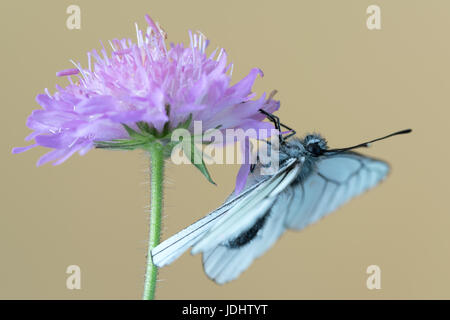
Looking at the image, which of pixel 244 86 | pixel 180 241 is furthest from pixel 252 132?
pixel 180 241

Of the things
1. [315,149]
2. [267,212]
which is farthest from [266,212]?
[315,149]

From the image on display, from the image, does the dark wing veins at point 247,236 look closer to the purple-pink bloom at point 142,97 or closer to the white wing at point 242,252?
the white wing at point 242,252

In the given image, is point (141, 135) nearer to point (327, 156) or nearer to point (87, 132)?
point (87, 132)

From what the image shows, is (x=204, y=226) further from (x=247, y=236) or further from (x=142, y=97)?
(x=142, y=97)

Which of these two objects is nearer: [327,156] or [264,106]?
[327,156]

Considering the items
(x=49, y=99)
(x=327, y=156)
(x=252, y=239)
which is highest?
(x=49, y=99)

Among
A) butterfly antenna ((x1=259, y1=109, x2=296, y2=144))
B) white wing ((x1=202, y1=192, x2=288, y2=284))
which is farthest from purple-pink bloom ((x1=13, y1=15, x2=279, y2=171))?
white wing ((x1=202, y1=192, x2=288, y2=284))
